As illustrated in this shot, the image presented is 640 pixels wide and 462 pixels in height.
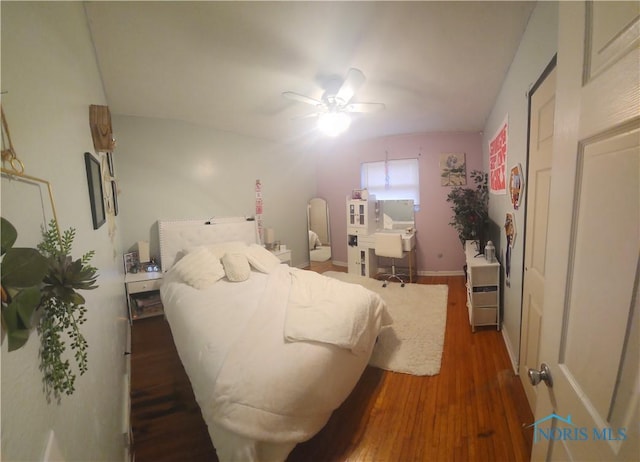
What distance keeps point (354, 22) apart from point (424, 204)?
349 centimetres

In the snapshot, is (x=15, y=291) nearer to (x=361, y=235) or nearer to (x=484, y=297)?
(x=484, y=297)

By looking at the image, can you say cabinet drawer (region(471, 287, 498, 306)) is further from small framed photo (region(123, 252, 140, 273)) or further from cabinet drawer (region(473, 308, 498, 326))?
small framed photo (region(123, 252, 140, 273))

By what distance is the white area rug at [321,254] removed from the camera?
5.35m

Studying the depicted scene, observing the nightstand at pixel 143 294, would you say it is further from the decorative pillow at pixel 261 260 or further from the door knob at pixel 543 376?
the door knob at pixel 543 376

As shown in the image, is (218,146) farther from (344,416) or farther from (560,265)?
(560,265)

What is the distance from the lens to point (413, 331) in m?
2.62

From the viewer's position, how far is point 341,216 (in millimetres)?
5223

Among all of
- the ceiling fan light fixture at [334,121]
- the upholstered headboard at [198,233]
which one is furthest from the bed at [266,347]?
the ceiling fan light fixture at [334,121]

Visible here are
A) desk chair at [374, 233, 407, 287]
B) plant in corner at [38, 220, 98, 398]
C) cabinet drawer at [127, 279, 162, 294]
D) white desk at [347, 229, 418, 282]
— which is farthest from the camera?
white desk at [347, 229, 418, 282]

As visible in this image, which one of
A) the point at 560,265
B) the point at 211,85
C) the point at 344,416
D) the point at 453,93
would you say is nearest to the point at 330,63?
the point at 211,85

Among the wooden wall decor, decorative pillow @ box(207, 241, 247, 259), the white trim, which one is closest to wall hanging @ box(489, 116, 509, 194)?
the white trim

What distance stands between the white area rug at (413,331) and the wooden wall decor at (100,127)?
2601 millimetres

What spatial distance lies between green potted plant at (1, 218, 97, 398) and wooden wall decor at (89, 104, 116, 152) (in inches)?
49.2

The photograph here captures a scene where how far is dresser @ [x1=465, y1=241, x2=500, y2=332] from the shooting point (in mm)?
2492
